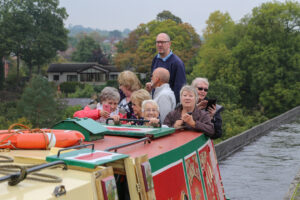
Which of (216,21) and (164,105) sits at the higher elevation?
(216,21)

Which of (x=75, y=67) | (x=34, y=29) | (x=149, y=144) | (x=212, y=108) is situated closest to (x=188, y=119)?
(x=149, y=144)

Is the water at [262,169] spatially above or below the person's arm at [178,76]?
below

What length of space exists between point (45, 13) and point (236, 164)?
62.2 m

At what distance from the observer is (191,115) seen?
4.65 m

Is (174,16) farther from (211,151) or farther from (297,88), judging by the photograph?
(211,151)

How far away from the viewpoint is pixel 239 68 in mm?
41438

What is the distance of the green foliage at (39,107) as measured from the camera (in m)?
33.8

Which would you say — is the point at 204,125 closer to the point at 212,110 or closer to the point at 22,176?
the point at 212,110

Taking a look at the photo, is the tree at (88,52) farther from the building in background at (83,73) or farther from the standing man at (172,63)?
the standing man at (172,63)

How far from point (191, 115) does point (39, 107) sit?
3091 cm

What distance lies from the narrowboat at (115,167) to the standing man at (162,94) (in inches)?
27.8

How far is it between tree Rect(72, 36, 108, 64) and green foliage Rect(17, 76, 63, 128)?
7232cm

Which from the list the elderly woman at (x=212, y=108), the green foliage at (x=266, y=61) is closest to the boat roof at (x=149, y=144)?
the elderly woman at (x=212, y=108)

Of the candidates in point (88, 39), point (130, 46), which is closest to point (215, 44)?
point (130, 46)
